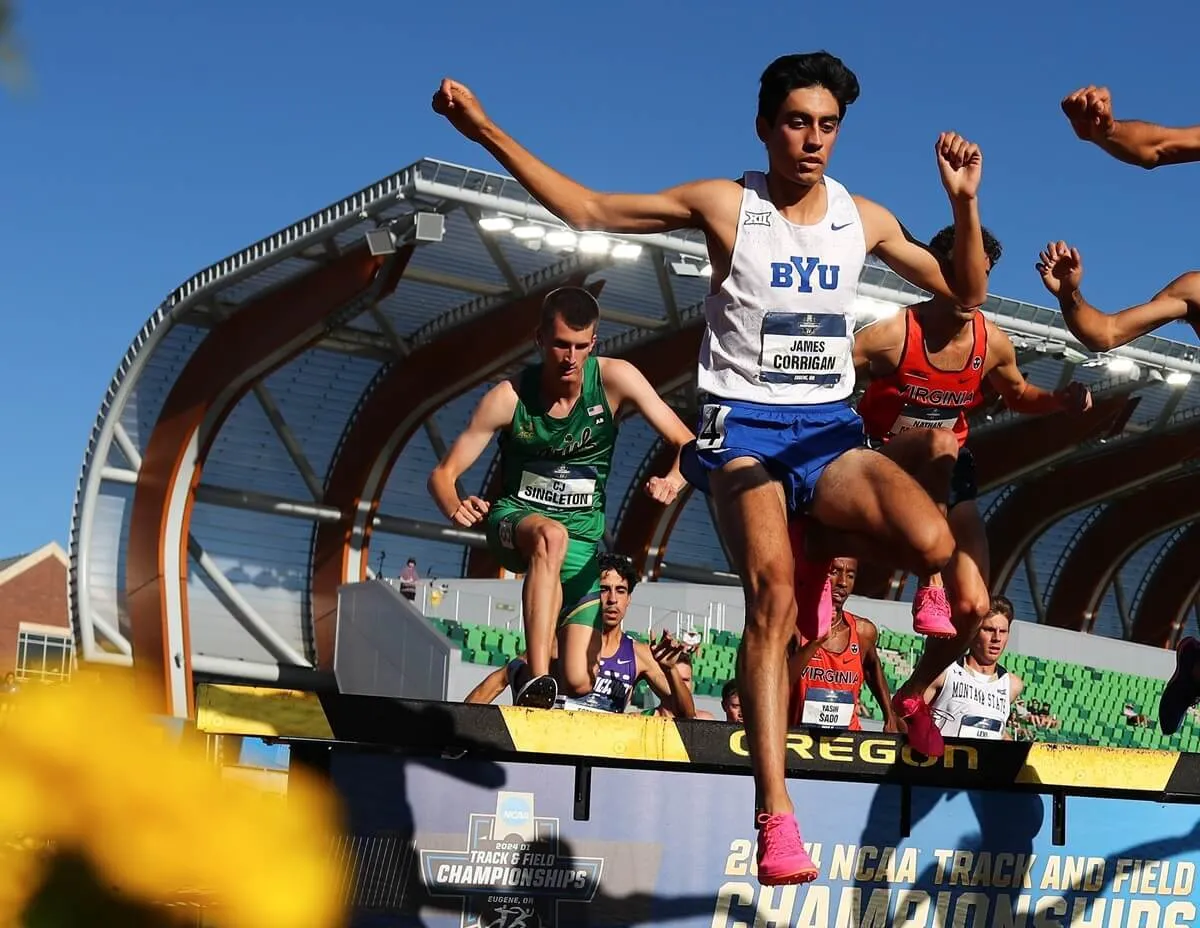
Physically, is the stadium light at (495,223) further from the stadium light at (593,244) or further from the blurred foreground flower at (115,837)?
the blurred foreground flower at (115,837)

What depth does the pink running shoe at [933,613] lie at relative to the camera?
5.47 meters

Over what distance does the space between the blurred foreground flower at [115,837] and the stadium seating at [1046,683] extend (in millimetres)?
19063

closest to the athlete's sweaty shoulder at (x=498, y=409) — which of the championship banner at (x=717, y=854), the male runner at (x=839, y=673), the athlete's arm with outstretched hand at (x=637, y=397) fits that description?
the athlete's arm with outstretched hand at (x=637, y=397)

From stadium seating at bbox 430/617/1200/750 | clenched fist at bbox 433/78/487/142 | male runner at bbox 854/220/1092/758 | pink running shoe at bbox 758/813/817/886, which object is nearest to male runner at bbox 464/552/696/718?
male runner at bbox 854/220/1092/758

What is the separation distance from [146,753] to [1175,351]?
3201cm

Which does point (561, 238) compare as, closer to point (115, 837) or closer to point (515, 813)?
point (515, 813)

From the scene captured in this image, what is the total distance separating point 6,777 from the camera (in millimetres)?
→ 815

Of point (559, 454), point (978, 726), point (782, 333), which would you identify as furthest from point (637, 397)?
point (978, 726)

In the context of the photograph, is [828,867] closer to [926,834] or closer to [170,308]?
[926,834]

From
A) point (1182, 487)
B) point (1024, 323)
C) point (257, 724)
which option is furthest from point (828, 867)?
point (1182, 487)

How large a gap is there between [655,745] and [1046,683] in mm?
23428

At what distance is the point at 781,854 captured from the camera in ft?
12.7

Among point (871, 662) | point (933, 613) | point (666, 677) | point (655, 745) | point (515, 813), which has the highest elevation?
point (933, 613)

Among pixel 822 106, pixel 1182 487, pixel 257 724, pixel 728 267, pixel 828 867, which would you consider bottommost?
pixel 828 867
